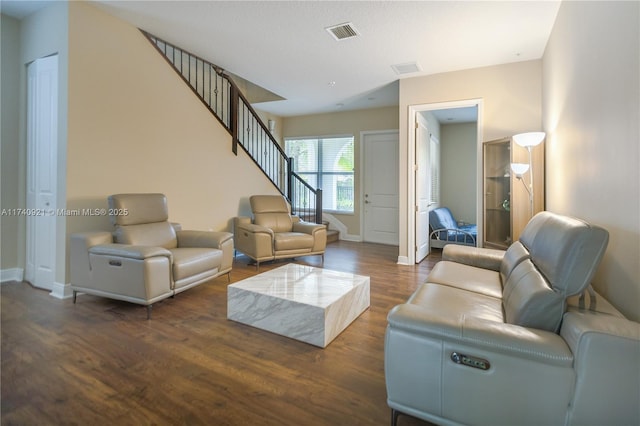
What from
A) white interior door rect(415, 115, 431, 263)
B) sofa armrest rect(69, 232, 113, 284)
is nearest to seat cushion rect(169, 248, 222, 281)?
sofa armrest rect(69, 232, 113, 284)

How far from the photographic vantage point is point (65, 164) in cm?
311

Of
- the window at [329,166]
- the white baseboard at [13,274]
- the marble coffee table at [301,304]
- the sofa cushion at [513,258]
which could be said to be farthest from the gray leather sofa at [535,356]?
the window at [329,166]

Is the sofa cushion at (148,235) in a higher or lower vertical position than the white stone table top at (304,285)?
higher

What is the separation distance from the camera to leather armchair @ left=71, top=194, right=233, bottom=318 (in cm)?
273

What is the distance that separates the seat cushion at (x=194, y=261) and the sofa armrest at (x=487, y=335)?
219 centimetres

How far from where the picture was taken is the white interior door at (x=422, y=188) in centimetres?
485

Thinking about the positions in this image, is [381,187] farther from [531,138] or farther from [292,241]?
[531,138]

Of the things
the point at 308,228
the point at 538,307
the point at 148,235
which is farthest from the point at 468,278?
the point at 148,235

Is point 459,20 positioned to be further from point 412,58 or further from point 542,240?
point 542,240

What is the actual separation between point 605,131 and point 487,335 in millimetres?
1410

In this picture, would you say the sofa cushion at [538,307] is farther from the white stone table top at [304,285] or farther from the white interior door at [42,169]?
the white interior door at [42,169]

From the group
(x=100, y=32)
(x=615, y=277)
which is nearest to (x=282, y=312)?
(x=615, y=277)

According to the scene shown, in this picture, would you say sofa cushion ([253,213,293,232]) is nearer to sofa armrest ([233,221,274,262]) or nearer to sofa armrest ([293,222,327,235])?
sofa armrest ([293,222,327,235])

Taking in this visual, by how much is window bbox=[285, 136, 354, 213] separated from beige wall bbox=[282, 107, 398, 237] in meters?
0.14
